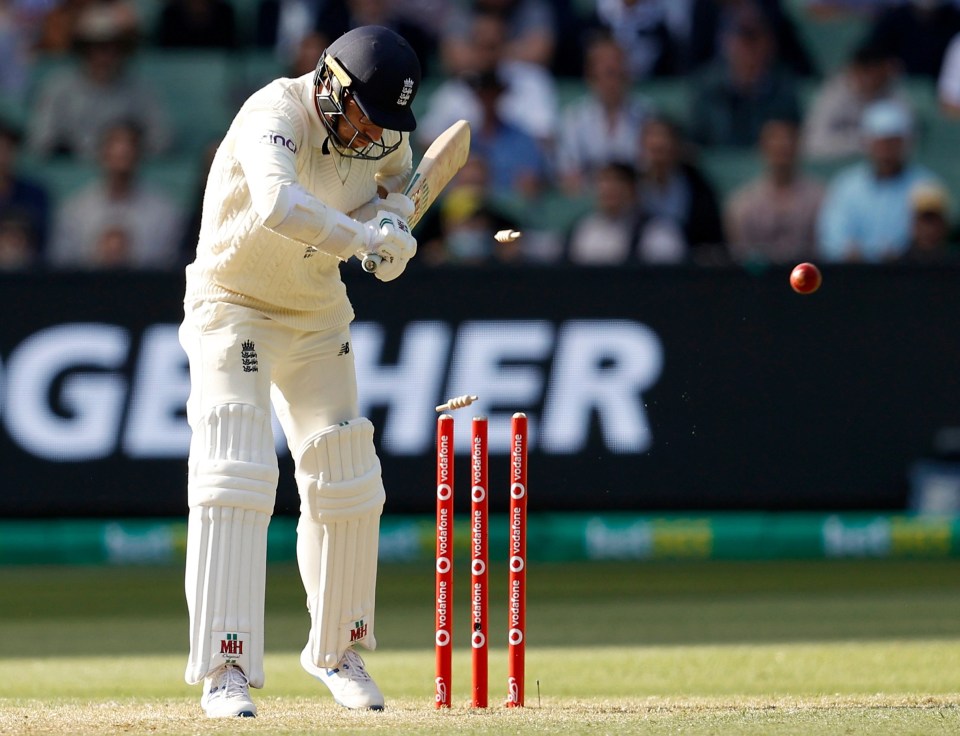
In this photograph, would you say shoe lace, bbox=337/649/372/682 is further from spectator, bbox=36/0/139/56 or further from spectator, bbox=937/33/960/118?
spectator, bbox=937/33/960/118

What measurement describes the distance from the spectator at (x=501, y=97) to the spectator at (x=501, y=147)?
48 mm

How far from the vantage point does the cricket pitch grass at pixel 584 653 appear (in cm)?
421

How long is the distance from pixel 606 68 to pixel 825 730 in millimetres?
5925

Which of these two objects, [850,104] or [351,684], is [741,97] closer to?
[850,104]

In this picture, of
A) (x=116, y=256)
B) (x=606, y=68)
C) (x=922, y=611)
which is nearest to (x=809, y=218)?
(x=606, y=68)

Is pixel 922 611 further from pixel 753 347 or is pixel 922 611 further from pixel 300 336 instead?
pixel 300 336

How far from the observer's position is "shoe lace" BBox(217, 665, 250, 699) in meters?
4.24

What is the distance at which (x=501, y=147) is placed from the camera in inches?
364

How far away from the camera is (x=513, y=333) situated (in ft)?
24.6

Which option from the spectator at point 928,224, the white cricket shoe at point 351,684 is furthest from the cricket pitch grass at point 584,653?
the spectator at point 928,224

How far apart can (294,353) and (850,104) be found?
19.5ft

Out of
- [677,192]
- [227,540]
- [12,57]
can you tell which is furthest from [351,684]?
[12,57]

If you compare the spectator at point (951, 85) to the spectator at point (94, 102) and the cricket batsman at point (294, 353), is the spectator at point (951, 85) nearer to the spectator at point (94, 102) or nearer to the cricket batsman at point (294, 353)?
the spectator at point (94, 102)

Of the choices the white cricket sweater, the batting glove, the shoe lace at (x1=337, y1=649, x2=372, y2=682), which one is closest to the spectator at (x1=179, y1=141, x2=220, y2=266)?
the white cricket sweater
